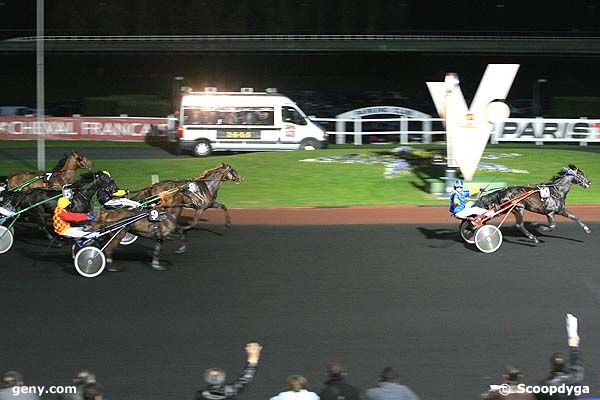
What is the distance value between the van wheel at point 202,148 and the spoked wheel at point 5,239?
12.2 metres

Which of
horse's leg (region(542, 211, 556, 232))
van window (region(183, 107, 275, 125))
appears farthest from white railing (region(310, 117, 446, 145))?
horse's leg (region(542, 211, 556, 232))

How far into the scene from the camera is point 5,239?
1412cm

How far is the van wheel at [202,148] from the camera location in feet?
85.6

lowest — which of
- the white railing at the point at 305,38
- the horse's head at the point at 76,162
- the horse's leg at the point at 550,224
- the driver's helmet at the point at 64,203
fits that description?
the horse's leg at the point at 550,224

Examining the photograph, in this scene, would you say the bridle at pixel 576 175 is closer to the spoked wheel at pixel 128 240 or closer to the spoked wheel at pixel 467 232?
the spoked wheel at pixel 467 232

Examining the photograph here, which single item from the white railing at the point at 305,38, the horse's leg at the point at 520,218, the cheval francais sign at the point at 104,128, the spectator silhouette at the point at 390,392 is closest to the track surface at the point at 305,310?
the horse's leg at the point at 520,218

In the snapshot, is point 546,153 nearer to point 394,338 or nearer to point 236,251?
point 236,251

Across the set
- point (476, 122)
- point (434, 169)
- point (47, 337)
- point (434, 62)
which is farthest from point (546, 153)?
point (434, 62)

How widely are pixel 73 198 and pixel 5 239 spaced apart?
90.3 inches

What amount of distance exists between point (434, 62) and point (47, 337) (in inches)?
1819

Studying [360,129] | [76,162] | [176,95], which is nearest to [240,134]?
[360,129]

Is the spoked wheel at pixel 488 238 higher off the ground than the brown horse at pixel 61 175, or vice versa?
the brown horse at pixel 61 175

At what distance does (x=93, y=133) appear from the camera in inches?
1199

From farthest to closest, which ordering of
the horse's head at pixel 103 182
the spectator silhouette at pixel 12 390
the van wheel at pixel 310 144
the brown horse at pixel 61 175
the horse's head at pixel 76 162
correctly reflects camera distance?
the van wheel at pixel 310 144
the horse's head at pixel 76 162
the brown horse at pixel 61 175
the horse's head at pixel 103 182
the spectator silhouette at pixel 12 390
